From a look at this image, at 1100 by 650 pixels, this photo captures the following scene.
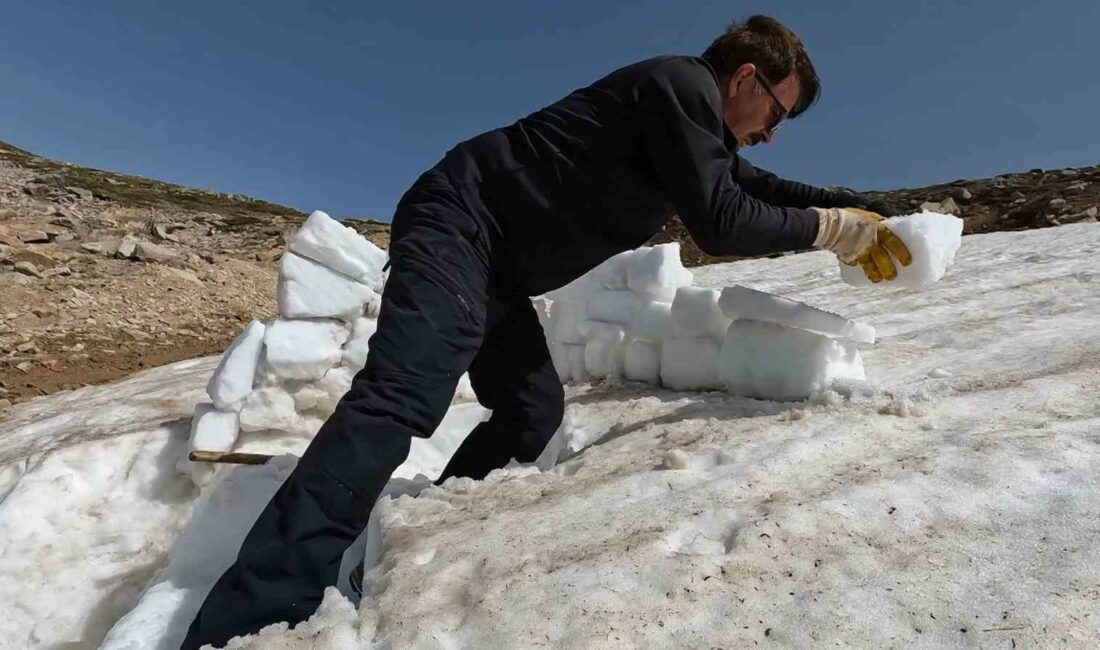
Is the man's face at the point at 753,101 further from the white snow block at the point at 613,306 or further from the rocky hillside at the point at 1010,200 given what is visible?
the rocky hillside at the point at 1010,200

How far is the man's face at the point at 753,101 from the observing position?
2.53 meters

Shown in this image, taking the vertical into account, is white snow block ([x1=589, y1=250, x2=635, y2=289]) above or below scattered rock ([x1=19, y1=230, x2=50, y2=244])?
below

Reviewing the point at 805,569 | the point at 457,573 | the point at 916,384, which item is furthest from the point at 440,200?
the point at 916,384

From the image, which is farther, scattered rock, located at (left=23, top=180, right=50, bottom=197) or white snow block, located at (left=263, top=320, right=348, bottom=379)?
scattered rock, located at (left=23, top=180, right=50, bottom=197)

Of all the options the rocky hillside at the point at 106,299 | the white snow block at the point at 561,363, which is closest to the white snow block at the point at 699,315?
the white snow block at the point at 561,363

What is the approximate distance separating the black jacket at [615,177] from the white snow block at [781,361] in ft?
2.14

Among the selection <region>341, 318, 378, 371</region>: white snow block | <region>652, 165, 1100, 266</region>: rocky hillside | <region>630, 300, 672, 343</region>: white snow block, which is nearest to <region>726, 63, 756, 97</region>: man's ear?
<region>630, 300, 672, 343</region>: white snow block

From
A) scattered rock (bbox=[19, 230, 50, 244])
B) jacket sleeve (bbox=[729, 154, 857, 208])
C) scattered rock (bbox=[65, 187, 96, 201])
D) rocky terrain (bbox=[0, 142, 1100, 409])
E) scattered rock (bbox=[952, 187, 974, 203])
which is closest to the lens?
jacket sleeve (bbox=[729, 154, 857, 208])

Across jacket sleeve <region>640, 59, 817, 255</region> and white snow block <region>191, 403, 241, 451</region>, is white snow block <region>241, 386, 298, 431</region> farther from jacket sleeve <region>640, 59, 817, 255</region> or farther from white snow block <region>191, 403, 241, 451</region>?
→ jacket sleeve <region>640, 59, 817, 255</region>

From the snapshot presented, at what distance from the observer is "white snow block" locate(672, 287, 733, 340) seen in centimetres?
366

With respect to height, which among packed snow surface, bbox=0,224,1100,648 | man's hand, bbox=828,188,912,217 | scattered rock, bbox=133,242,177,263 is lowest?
packed snow surface, bbox=0,224,1100,648

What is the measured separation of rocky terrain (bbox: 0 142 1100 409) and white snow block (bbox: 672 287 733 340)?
16.9 feet

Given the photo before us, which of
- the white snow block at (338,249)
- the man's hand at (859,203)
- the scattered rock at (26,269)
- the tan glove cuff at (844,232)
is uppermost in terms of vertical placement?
the scattered rock at (26,269)

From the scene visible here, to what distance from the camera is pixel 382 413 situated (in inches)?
82.8
